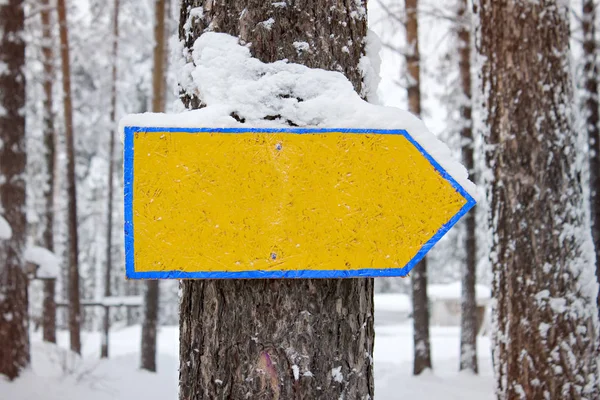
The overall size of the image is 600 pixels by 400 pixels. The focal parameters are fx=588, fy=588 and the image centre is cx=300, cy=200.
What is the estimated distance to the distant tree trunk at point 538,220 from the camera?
362 centimetres

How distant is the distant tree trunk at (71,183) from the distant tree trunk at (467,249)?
7.37 metres

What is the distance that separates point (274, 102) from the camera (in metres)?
1.44

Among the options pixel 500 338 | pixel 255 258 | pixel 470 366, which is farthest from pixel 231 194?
pixel 470 366

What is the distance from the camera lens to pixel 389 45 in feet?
32.2

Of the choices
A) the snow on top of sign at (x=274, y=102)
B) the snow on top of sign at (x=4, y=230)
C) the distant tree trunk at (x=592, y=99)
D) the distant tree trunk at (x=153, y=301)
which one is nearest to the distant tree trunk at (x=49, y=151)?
the distant tree trunk at (x=153, y=301)

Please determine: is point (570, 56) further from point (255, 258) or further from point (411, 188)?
point (255, 258)

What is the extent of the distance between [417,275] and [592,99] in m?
4.45

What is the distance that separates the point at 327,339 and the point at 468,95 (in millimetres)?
9783

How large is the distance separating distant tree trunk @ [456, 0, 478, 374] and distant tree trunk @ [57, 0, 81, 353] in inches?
290

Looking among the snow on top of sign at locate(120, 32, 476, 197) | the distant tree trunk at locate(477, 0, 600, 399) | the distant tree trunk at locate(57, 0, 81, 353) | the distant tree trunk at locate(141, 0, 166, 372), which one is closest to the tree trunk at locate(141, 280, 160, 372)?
the distant tree trunk at locate(141, 0, 166, 372)

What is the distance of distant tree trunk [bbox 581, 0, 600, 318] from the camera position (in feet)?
33.6

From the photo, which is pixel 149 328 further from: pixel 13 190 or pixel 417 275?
pixel 417 275

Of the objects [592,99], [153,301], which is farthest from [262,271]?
[592,99]

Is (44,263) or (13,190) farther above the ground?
(13,190)
